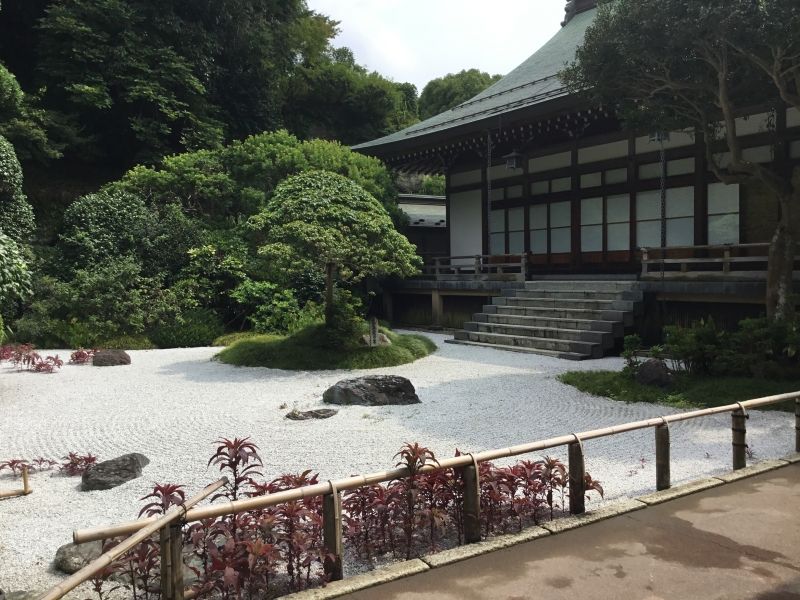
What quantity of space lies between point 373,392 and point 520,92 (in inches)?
456

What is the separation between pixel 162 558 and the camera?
2678 millimetres

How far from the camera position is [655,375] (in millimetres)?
7996

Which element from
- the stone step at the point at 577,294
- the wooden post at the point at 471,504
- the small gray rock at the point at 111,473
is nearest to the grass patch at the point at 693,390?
the stone step at the point at 577,294

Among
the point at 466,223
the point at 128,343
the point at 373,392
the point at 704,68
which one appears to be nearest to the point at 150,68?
the point at 128,343

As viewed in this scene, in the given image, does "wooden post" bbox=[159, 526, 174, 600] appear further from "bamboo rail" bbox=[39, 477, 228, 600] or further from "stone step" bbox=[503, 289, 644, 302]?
"stone step" bbox=[503, 289, 644, 302]

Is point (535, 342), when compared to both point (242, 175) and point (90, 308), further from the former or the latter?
point (242, 175)

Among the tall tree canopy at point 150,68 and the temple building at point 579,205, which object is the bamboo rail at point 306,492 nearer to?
the temple building at point 579,205

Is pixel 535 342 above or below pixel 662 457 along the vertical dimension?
below

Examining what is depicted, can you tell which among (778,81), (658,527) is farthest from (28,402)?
(778,81)

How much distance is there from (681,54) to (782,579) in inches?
272

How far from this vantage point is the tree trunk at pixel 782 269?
26.6ft

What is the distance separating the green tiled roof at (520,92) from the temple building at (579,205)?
0.23 ft

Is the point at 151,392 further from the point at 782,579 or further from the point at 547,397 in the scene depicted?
the point at 782,579

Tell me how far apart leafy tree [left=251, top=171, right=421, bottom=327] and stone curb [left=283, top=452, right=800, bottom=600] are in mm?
6950
